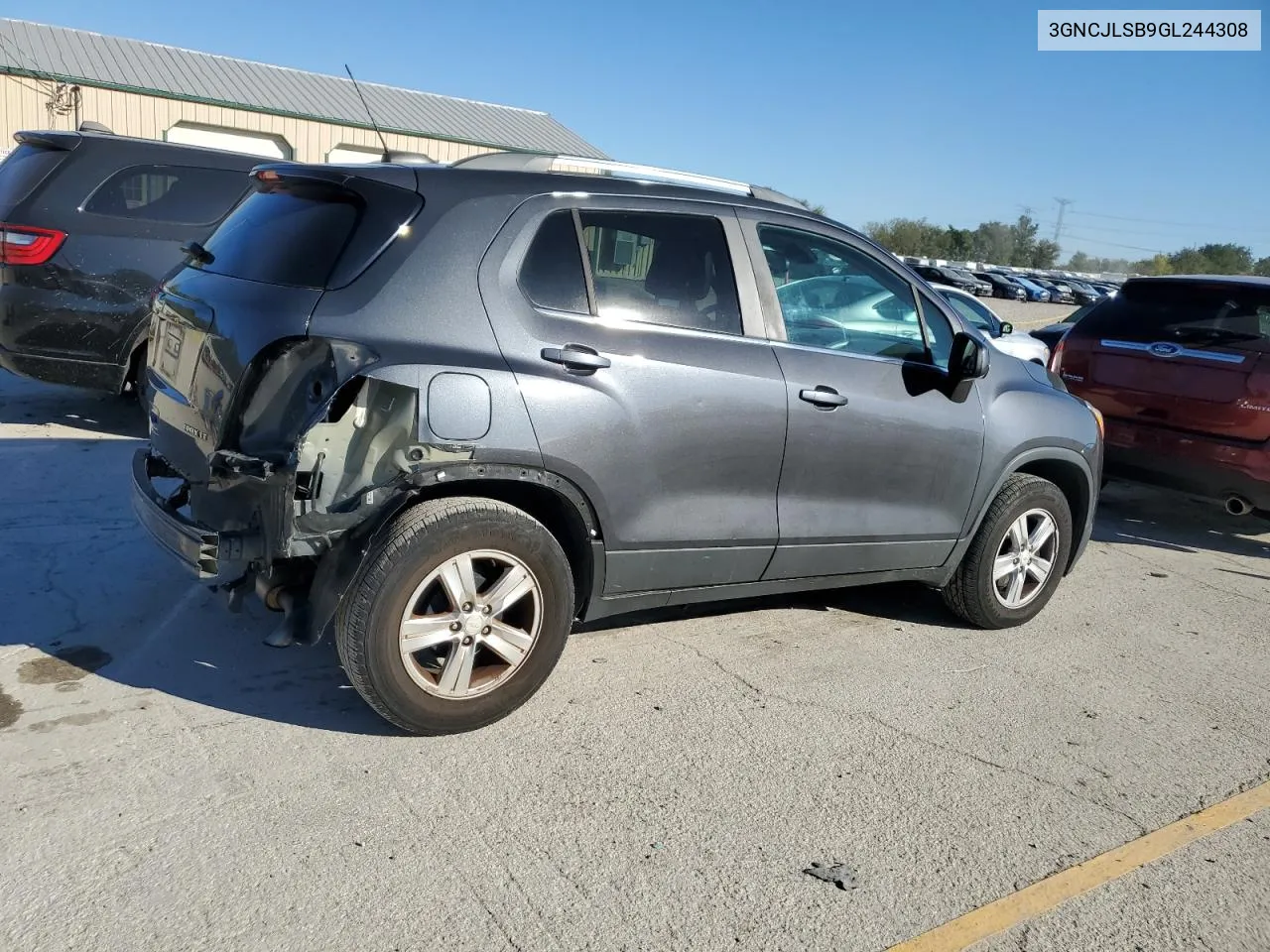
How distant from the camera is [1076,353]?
786cm

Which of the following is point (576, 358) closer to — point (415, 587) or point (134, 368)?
point (415, 587)

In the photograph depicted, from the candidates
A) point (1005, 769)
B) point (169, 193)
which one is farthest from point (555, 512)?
point (169, 193)

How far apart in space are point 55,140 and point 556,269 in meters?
5.17

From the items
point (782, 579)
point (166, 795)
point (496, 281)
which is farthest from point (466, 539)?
point (782, 579)

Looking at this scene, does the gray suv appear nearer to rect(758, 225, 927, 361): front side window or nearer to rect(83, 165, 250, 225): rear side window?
rect(758, 225, 927, 361): front side window

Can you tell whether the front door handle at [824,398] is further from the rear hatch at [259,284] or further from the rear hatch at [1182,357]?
the rear hatch at [1182,357]

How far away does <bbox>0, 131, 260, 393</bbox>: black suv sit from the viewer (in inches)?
272

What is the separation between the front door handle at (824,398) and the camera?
4238 millimetres

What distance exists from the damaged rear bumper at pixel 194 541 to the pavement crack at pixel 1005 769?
2.36 meters

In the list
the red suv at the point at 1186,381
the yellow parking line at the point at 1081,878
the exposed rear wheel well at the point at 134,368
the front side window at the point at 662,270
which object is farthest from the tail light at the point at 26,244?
the red suv at the point at 1186,381

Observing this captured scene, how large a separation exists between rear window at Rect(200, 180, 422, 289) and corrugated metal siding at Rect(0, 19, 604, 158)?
21.7 meters

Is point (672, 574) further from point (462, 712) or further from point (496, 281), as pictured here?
point (496, 281)

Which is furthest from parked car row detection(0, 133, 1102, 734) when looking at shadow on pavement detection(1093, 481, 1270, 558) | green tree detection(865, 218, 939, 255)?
green tree detection(865, 218, 939, 255)

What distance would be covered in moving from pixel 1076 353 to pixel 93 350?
6.94 meters
